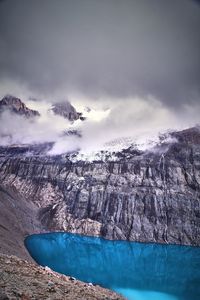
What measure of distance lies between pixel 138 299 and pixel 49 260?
3209 cm

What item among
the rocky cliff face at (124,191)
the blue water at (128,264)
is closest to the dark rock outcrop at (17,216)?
the blue water at (128,264)

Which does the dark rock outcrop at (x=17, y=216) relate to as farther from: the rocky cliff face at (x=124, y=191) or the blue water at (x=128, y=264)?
the rocky cliff face at (x=124, y=191)

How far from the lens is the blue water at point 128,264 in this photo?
57.4 m

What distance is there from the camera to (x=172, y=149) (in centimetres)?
17400

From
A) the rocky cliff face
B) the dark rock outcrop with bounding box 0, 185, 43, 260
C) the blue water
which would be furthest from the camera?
the rocky cliff face

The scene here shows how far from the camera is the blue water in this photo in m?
A: 57.4

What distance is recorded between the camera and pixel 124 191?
6152 inches

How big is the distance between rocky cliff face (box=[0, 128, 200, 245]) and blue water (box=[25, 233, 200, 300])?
45.1ft

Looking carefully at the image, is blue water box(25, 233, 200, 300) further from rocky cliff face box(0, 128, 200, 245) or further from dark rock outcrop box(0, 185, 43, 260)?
rocky cliff face box(0, 128, 200, 245)

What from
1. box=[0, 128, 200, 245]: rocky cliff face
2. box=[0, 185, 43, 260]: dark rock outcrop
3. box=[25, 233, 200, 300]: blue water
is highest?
box=[0, 128, 200, 245]: rocky cliff face

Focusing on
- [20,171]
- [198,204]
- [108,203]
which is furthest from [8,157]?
[198,204]

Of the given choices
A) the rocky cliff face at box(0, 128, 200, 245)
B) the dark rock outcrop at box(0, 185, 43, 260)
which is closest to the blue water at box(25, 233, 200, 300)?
the dark rock outcrop at box(0, 185, 43, 260)

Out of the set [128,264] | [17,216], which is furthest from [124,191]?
[128,264]

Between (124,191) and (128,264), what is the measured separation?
7421 cm
